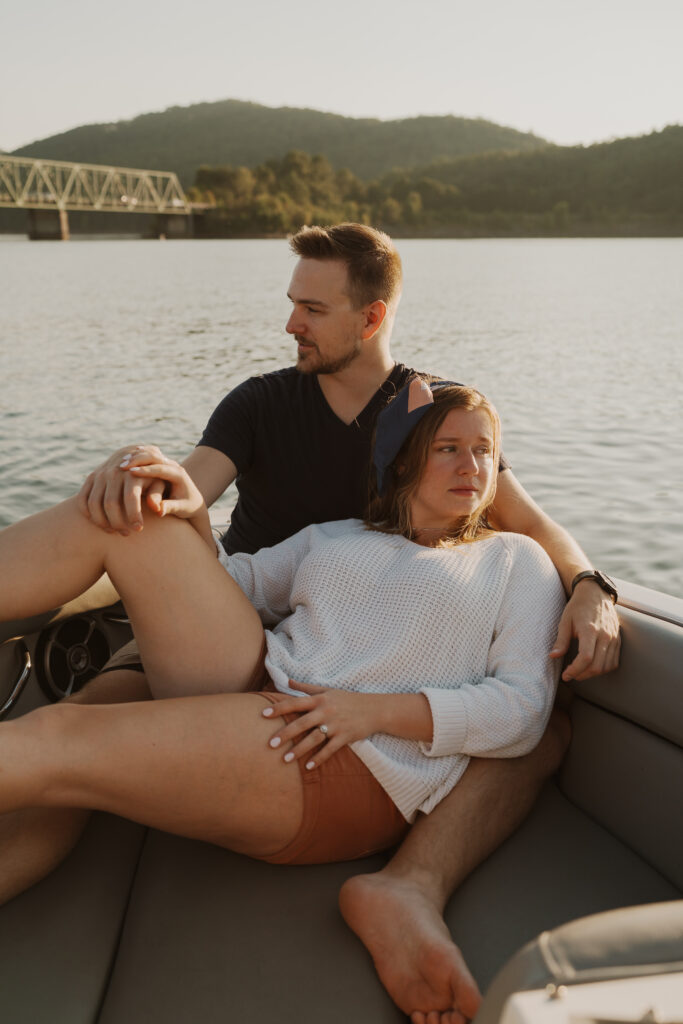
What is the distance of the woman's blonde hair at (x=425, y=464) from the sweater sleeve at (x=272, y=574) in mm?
162

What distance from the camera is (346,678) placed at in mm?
1531

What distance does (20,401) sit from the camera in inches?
386

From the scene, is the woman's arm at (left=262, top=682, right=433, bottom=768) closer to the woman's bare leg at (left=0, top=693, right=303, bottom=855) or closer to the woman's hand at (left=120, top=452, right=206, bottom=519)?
the woman's bare leg at (left=0, top=693, right=303, bottom=855)

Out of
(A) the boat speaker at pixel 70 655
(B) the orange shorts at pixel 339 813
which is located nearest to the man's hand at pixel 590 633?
(B) the orange shorts at pixel 339 813

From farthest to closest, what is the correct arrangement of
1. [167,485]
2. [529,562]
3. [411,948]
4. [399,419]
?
[399,419] → [529,562] → [167,485] → [411,948]

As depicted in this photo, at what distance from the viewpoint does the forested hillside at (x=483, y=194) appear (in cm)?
4812

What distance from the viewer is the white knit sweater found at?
4.84ft

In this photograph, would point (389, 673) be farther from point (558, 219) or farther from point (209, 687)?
point (558, 219)

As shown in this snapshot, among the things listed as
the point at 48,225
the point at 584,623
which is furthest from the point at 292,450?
the point at 48,225

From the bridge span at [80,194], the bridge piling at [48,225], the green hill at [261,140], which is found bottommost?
the bridge piling at [48,225]

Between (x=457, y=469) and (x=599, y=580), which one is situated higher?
(x=457, y=469)

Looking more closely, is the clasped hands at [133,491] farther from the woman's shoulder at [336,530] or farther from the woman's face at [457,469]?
the woman's face at [457,469]

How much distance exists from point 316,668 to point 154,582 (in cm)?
31

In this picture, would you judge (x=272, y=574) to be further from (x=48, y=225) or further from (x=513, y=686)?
(x=48, y=225)
